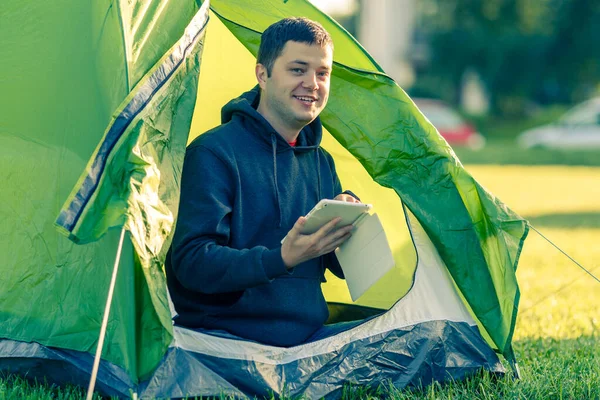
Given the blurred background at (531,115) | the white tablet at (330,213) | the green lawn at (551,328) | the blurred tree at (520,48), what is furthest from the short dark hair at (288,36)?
the blurred tree at (520,48)

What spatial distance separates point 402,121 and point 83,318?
138cm

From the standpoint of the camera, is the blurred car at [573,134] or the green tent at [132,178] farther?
the blurred car at [573,134]

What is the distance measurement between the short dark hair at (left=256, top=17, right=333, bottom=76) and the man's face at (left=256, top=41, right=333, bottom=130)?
0.02 metres

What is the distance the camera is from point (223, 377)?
3154 millimetres

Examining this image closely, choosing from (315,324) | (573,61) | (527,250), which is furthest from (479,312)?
(573,61)

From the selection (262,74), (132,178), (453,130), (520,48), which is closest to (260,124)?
(262,74)

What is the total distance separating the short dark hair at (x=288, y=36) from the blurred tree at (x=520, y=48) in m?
27.4

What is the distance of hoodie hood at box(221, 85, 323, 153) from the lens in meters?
3.45

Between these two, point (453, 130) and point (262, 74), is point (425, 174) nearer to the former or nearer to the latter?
point (262, 74)

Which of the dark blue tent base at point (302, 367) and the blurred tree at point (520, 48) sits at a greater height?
the blurred tree at point (520, 48)

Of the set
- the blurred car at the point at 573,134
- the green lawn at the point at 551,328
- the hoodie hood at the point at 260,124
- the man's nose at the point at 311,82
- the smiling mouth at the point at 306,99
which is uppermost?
the blurred car at the point at 573,134

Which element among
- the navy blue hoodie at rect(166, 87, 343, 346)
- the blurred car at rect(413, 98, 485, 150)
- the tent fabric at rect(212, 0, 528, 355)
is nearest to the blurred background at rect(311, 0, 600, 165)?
the blurred car at rect(413, 98, 485, 150)

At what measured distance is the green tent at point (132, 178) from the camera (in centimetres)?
295

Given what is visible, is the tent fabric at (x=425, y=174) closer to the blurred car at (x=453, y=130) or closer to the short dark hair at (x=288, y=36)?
the short dark hair at (x=288, y=36)
